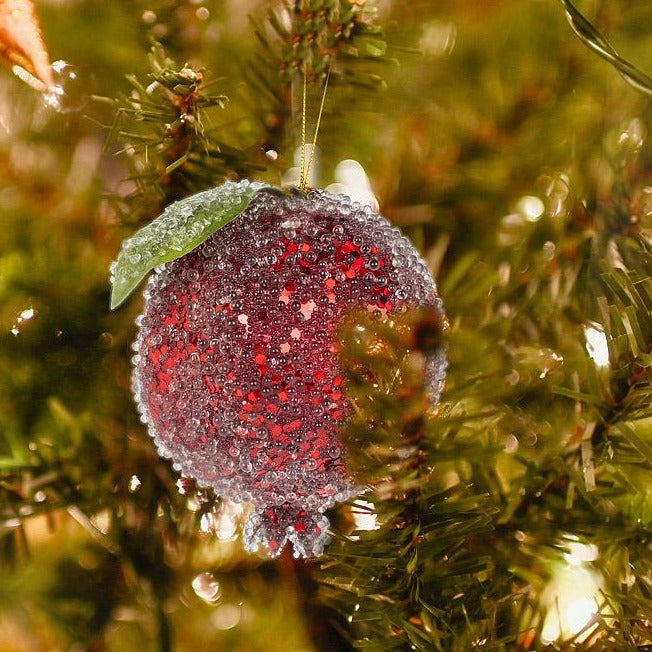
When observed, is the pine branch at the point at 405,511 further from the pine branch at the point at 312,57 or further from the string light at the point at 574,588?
the pine branch at the point at 312,57

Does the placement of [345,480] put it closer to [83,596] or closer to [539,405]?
[539,405]

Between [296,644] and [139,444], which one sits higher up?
[139,444]

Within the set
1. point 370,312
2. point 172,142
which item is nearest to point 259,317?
point 370,312

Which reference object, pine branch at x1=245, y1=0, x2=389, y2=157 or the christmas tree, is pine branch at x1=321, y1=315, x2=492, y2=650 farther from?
pine branch at x1=245, y1=0, x2=389, y2=157

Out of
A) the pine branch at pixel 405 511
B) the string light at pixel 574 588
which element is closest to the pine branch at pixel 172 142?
the pine branch at pixel 405 511

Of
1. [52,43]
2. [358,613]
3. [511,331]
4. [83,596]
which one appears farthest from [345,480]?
[52,43]

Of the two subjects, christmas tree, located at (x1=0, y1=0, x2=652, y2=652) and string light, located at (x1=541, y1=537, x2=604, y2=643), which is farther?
string light, located at (x1=541, y1=537, x2=604, y2=643)

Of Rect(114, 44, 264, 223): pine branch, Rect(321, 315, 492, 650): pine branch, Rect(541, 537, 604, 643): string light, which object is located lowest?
Rect(541, 537, 604, 643): string light

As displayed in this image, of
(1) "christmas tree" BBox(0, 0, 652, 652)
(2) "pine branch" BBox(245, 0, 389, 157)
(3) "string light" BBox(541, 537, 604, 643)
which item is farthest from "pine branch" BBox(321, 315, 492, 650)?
(2) "pine branch" BBox(245, 0, 389, 157)
